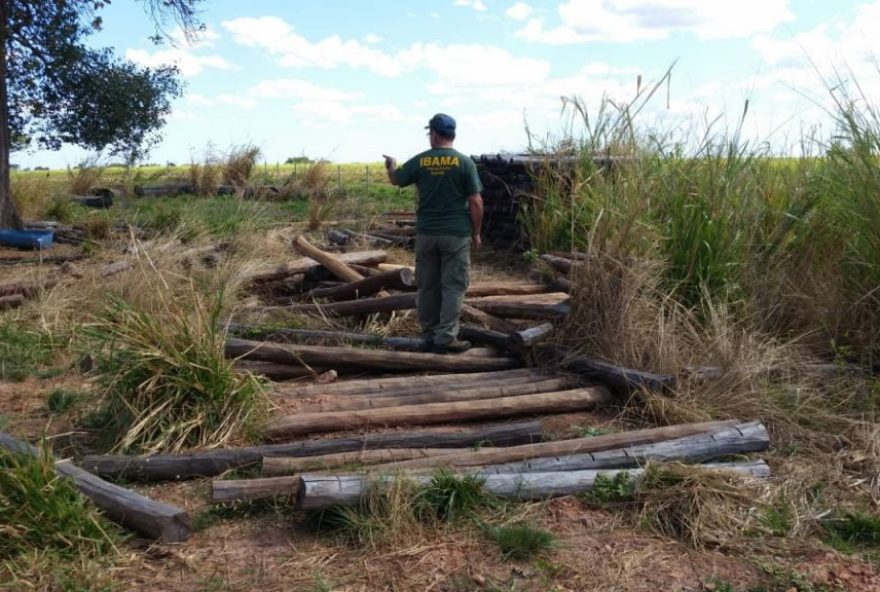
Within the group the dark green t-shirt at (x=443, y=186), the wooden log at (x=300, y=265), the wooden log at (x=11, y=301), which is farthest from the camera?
the wooden log at (x=300, y=265)

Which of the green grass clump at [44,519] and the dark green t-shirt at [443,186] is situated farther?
the dark green t-shirt at [443,186]

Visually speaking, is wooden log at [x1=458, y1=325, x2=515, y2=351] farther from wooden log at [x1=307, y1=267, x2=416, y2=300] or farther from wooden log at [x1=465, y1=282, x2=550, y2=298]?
wooden log at [x1=465, y1=282, x2=550, y2=298]

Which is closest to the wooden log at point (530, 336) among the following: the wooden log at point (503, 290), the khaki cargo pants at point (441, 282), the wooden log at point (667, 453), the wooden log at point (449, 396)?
the wooden log at point (449, 396)

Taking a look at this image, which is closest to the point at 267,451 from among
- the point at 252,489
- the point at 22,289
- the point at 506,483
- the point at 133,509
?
the point at 252,489

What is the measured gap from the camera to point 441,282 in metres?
7.63

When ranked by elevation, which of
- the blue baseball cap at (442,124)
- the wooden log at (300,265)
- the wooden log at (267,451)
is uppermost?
the blue baseball cap at (442,124)

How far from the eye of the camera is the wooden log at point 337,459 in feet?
16.2

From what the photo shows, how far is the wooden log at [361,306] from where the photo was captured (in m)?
8.37

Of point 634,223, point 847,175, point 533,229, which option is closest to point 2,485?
point 634,223

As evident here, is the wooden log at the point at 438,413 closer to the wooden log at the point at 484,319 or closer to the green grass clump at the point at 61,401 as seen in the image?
the green grass clump at the point at 61,401

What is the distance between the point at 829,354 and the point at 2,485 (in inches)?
237

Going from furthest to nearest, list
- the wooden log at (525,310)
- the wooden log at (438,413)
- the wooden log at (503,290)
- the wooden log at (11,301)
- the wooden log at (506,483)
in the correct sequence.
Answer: the wooden log at (503,290), the wooden log at (11,301), the wooden log at (525,310), the wooden log at (438,413), the wooden log at (506,483)

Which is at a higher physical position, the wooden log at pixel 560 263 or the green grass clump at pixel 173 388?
the wooden log at pixel 560 263

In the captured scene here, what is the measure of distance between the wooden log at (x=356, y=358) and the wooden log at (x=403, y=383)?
5.9 inches
